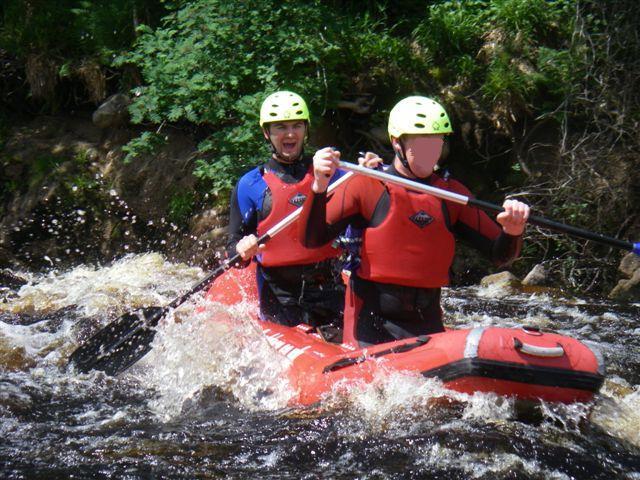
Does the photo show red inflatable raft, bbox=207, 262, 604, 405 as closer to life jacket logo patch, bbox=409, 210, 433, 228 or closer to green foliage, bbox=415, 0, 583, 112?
life jacket logo patch, bbox=409, 210, 433, 228

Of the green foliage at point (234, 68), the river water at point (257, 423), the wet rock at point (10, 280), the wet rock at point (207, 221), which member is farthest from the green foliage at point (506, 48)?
the wet rock at point (10, 280)

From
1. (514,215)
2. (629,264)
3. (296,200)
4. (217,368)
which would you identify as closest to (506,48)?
(629,264)

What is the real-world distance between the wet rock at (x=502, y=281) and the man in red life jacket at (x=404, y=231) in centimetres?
321

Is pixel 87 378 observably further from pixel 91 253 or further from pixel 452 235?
pixel 91 253

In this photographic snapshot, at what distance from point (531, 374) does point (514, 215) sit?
741 millimetres

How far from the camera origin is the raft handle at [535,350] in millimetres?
3717

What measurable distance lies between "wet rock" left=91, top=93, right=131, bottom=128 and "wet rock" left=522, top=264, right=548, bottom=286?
4.27 metres

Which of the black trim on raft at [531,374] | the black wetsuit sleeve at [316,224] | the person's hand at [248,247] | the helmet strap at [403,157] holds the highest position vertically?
the helmet strap at [403,157]

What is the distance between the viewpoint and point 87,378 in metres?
5.30

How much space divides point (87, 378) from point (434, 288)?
7.06 ft

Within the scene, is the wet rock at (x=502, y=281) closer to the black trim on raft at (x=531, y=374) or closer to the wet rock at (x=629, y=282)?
the wet rock at (x=629, y=282)

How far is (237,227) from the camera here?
209 inches

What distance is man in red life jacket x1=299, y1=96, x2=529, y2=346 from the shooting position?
13.9 ft

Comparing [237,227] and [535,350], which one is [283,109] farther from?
[535,350]
